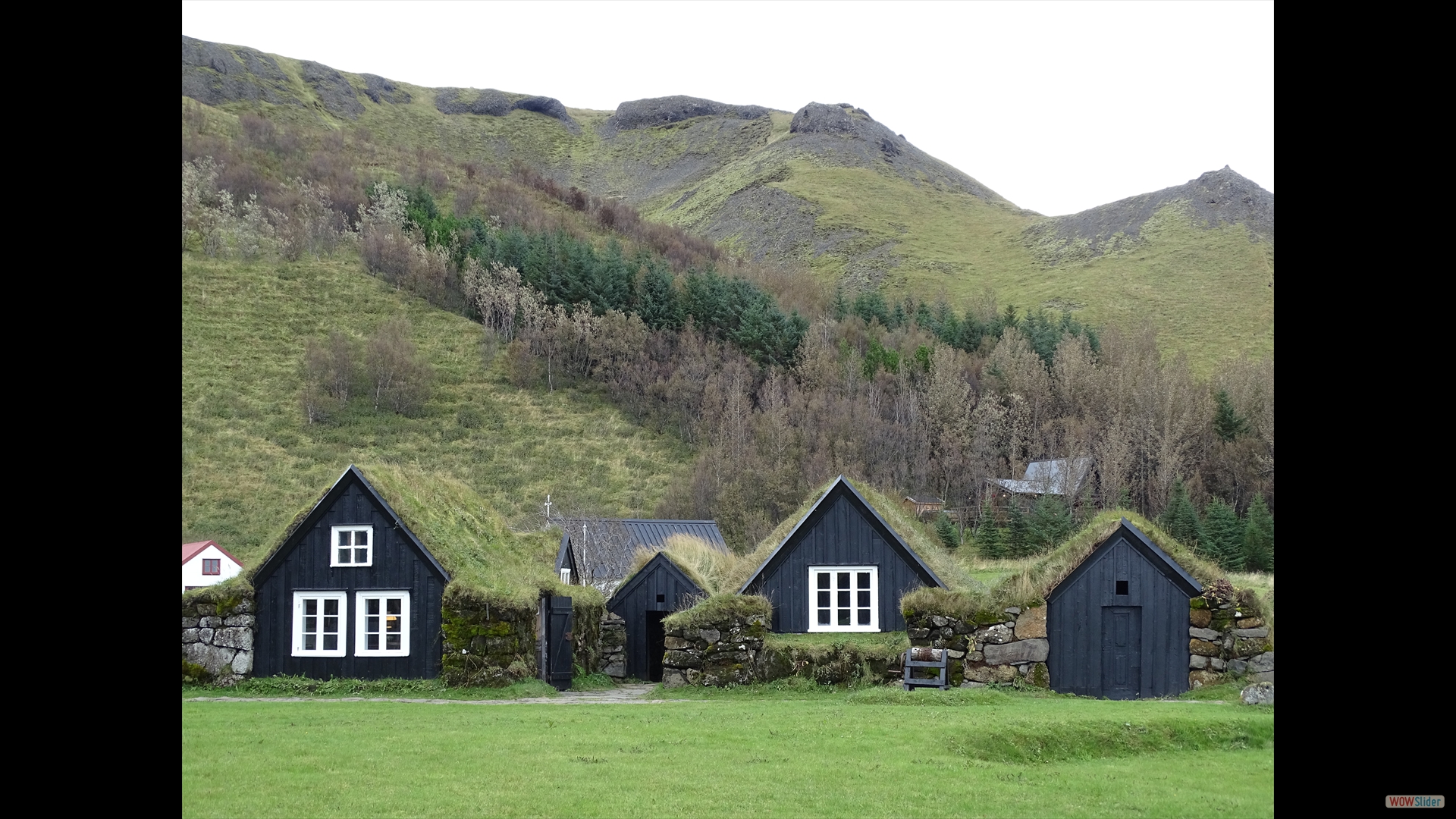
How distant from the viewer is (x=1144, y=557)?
2334 centimetres

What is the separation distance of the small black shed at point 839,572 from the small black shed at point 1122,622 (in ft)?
15.1

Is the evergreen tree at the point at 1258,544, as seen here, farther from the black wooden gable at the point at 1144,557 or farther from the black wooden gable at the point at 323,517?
the black wooden gable at the point at 323,517

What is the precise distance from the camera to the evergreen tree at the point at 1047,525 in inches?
2334

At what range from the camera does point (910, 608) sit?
23.8 metres

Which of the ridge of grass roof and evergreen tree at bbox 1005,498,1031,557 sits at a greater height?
the ridge of grass roof

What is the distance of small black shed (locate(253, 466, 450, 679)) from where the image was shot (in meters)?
26.0

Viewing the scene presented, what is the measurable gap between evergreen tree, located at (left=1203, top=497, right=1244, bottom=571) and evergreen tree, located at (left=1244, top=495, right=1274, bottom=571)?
Answer: 0.35m

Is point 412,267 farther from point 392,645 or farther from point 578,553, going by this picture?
point 392,645

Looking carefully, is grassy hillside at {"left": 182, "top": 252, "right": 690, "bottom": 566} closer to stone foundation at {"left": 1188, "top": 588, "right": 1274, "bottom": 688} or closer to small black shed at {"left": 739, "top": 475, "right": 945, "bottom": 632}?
small black shed at {"left": 739, "top": 475, "right": 945, "bottom": 632}

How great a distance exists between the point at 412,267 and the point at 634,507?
4061cm

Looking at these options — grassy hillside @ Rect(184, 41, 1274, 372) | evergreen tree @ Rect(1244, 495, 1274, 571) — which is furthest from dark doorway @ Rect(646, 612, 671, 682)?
grassy hillside @ Rect(184, 41, 1274, 372)

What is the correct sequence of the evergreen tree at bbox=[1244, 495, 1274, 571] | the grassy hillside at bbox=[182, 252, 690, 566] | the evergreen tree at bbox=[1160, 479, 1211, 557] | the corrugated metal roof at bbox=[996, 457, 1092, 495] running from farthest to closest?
the corrugated metal roof at bbox=[996, 457, 1092, 495] < the grassy hillside at bbox=[182, 252, 690, 566] < the evergreen tree at bbox=[1160, 479, 1211, 557] < the evergreen tree at bbox=[1244, 495, 1274, 571]

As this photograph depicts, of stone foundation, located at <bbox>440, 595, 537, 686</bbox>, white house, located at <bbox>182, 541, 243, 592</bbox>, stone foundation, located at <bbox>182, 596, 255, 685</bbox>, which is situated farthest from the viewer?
white house, located at <bbox>182, 541, 243, 592</bbox>
